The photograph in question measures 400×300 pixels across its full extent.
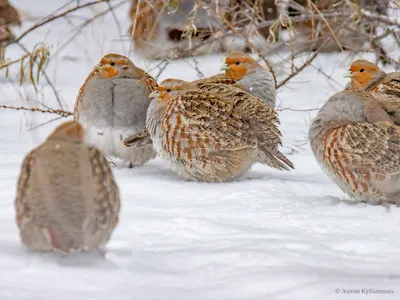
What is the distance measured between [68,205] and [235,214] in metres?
1.24

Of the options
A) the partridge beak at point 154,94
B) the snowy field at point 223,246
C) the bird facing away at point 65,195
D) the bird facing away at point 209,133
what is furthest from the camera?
the partridge beak at point 154,94

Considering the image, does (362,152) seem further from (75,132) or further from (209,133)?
(75,132)

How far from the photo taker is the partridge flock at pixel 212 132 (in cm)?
284

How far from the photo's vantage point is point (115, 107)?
16.3 ft

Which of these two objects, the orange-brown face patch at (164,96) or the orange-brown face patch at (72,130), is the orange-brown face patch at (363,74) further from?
the orange-brown face patch at (72,130)

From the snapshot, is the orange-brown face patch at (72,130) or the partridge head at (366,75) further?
the partridge head at (366,75)

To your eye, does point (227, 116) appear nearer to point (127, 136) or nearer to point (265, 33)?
point (127, 136)

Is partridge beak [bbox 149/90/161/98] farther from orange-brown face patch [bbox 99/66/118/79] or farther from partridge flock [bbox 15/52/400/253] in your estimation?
orange-brown face patch [bbox 99/66/118/79]

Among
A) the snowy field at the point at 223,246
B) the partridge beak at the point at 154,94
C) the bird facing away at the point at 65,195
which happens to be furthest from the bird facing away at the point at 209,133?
the bird facing away at the point at 65,195

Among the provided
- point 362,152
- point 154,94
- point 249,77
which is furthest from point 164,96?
point 362,152

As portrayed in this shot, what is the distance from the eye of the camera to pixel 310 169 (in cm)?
524

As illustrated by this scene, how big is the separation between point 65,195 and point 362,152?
6.13ft

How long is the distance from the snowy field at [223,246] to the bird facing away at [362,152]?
10cm

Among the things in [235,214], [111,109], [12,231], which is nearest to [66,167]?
[12,231]
